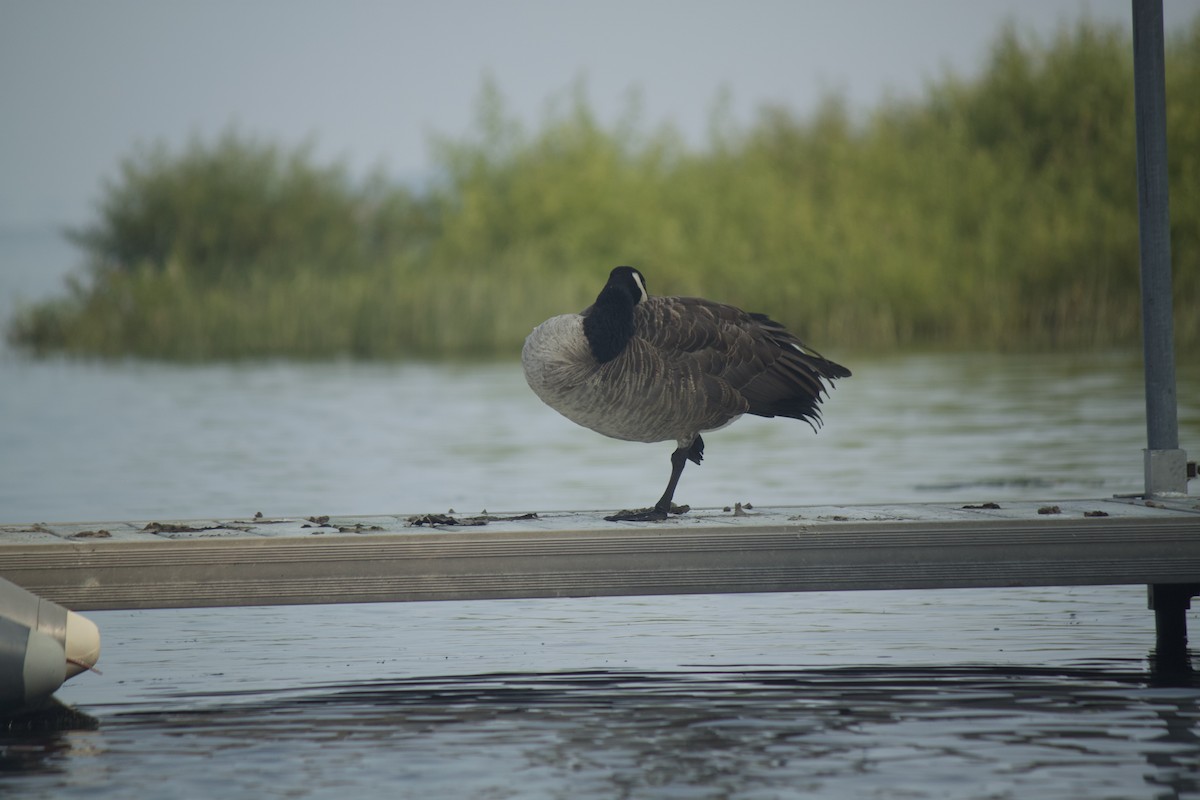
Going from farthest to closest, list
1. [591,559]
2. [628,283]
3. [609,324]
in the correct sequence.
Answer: [628,283] → [609,324] → [591,559]

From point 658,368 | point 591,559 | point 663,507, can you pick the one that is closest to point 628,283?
point 658,368

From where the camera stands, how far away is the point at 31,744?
7242mm

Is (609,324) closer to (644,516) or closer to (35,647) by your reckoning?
(644,516)

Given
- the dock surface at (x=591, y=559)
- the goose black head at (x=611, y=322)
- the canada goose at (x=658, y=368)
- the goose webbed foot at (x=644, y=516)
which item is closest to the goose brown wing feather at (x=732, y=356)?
the canada goose at (x=658, y=368)

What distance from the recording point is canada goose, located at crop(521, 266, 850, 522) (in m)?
8.73

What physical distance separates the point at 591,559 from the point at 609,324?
4.07 ft

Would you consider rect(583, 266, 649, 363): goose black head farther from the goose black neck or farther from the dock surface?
the dock surface

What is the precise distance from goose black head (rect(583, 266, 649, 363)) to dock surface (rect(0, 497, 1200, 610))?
924 millimetres

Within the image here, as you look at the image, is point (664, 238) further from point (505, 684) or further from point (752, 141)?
point (505, 684)

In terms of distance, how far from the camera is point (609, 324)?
871 cm

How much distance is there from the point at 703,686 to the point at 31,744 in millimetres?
3105

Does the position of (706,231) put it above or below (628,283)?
above

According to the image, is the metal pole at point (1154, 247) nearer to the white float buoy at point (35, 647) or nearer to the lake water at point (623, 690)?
the lake water at point (623, 690)

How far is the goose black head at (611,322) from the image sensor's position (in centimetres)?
870
